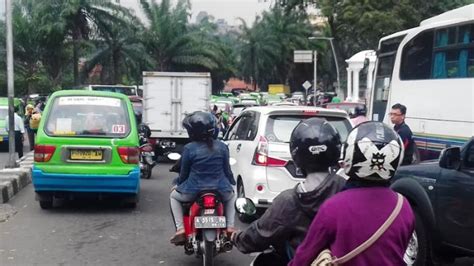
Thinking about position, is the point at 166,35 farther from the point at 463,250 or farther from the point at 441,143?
the point at 463,250

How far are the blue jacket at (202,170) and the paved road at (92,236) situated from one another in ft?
3.66

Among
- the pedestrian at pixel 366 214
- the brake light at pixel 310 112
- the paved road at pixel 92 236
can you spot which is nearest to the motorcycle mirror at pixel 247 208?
the pedestrian at pixel 366 214

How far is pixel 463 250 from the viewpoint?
20.7 feet

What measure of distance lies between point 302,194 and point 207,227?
307 centimetres

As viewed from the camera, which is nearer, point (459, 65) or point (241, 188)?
point (241, 188)

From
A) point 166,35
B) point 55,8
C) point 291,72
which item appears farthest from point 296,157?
point 291,72

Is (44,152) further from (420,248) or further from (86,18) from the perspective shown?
(86,18)

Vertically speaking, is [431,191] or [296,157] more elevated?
[296,157]

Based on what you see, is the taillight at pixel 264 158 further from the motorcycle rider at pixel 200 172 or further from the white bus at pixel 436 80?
the white bus at pixel 436 80

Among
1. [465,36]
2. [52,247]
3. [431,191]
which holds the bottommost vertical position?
[52,247]

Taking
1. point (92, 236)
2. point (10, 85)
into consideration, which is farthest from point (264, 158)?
point (10, 85)

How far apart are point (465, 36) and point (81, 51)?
3415cm

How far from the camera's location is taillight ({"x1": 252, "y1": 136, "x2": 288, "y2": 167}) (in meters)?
8.99

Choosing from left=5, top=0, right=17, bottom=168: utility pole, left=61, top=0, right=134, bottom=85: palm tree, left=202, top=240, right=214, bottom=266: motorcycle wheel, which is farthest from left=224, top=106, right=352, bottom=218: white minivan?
left=61, top=0, right=134, bottom=85: palm tree
